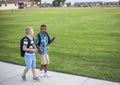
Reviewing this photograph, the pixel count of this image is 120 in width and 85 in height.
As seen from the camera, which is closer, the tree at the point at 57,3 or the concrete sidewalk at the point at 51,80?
the concrete sidewalk at the point at 51,80

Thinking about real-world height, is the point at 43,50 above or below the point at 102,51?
above

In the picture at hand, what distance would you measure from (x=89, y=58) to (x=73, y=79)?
247cm

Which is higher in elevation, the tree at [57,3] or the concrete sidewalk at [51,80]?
the tree at [57,3]

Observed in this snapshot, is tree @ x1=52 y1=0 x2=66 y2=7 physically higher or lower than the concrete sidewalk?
higher

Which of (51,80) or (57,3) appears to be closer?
(51,80)

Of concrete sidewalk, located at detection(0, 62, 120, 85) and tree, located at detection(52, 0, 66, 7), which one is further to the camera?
tree, located at detection(52, 0, 66, 7)

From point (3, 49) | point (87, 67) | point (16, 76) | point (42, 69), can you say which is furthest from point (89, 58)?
point (3, 49)

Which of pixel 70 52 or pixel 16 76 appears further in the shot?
pixel 70 52

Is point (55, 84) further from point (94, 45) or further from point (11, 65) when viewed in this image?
point (94, 45)

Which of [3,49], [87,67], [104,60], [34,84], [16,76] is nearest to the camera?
[34,84]

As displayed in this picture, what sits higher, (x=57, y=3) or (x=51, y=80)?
(x=57, y=3)

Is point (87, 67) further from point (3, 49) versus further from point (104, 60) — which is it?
point (3, 49)

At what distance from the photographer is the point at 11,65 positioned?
28.0 ft

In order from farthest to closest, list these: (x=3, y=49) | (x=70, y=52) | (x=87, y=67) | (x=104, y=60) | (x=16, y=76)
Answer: (x=3, y=49) < (x=70, y=52) < (x=104, y=60) < (x=87, y=67) < (x=16, y=76)
